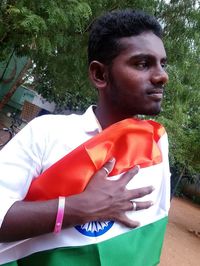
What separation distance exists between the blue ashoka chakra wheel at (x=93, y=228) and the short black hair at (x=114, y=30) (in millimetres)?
603

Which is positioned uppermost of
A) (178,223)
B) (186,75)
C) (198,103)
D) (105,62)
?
(105,62)

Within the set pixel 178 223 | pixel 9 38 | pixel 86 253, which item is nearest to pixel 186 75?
pixel 9 38

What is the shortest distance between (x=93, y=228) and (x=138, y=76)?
21.3 inches

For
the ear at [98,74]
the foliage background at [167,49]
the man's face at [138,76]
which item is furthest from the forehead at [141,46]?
the foliage background at [167,49]

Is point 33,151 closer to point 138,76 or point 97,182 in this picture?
point 97,182

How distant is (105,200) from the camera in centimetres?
114

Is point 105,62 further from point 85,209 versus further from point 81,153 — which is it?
point 85,209

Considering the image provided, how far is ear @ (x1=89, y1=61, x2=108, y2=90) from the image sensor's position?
1472 millimetres

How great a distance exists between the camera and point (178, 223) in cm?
1109

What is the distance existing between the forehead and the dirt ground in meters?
5.36

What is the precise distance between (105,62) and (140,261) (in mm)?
709

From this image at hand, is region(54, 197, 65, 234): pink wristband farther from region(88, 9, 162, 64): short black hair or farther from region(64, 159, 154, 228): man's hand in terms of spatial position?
region(88, 9, 162, 64): short black hair

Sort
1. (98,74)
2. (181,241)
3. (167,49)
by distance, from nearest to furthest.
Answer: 1. (98,74)
2. (167,49)
3. (181,241)

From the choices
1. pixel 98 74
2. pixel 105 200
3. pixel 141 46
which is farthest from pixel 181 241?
pixel 105 200
